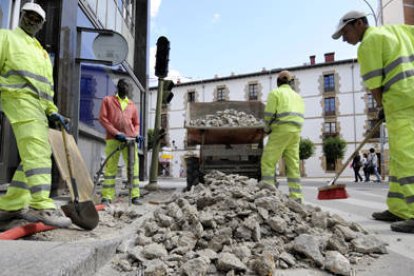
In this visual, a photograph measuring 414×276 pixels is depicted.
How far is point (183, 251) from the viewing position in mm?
2244

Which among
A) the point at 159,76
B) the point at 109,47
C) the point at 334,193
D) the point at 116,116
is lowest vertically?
the point at 334,193

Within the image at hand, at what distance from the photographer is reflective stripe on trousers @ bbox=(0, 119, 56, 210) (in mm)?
2762

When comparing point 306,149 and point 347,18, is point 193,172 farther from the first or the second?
point 306,149

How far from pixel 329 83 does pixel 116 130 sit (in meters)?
39.0

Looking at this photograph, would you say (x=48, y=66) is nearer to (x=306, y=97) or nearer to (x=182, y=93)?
(x=306, y=97)

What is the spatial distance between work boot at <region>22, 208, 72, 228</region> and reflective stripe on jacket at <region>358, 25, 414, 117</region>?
10.3ft

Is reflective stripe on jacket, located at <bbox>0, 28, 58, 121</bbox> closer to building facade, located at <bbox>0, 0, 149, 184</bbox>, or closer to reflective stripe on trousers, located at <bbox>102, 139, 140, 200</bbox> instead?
reflective stripe on trousers, located at <bbox>102, 139, 140, 200</bbox>

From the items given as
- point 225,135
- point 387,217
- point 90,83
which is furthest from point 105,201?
point 90,83

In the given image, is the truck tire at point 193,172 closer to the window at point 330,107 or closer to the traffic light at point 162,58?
the traffic light at point 162,58

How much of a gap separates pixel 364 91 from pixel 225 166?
122 feet

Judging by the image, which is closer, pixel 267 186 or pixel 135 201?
pixel 267 186

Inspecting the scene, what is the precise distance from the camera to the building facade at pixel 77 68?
4945 mm

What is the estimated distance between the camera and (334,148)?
1436 inches

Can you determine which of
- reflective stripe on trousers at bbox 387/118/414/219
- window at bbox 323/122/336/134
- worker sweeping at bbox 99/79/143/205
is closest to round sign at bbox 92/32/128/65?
worker sweeping at bbox 99/79/143/205
